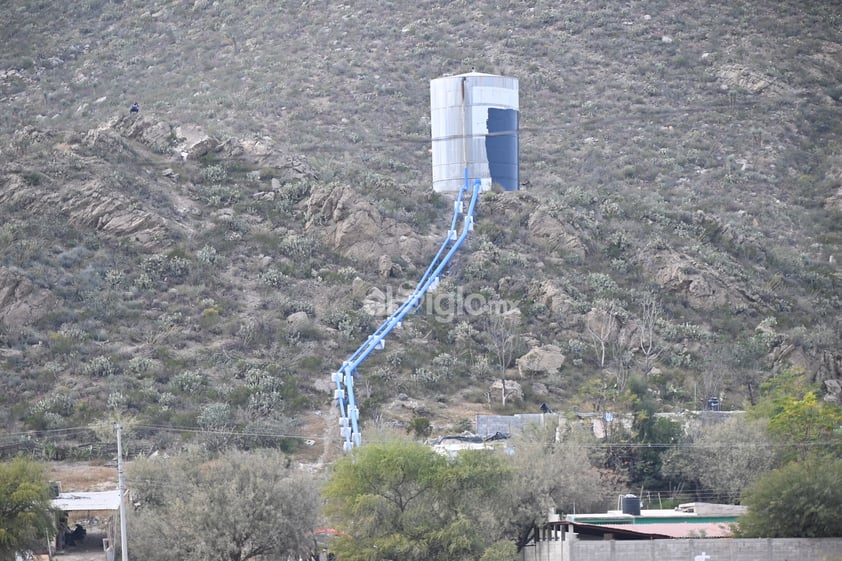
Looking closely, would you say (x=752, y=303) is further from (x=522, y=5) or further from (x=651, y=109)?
(x=522, y=5)

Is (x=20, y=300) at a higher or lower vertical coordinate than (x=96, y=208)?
lower

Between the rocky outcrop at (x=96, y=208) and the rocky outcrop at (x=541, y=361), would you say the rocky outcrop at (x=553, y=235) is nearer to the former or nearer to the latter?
the rocky outcrop at (x=541, y=361)

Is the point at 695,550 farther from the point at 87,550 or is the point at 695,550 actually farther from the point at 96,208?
the point at 96,208

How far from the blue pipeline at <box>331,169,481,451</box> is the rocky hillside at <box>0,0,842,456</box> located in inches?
23.7

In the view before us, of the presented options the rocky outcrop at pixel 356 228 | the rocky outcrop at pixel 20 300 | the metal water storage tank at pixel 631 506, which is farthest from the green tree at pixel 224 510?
the rocky outcrop at pixel 356 228

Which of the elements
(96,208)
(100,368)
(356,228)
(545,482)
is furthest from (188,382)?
(545,482)

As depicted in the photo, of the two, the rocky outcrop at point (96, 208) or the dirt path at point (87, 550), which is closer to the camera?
the dirt path at point (87, 550)

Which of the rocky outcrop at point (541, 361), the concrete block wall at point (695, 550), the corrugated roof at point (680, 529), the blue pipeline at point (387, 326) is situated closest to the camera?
the concrete block wall at point (695, 550)

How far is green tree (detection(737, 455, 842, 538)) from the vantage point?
42594mm

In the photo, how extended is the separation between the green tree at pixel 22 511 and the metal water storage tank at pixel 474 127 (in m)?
27.9

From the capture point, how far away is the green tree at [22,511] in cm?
4100

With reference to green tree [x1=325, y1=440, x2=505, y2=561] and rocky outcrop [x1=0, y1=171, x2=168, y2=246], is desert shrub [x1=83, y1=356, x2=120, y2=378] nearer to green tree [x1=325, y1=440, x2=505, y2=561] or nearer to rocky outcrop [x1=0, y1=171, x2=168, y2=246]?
rocky outcrop [x1=0, y1=171, x2=168, y2=246]

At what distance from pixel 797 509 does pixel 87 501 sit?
19.3 metres

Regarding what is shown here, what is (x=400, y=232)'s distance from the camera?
217ft
